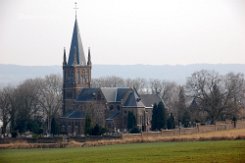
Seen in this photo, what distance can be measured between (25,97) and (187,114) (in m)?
18.2

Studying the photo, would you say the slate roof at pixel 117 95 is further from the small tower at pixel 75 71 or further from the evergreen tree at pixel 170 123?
the evergreen tree at pixel 170 123

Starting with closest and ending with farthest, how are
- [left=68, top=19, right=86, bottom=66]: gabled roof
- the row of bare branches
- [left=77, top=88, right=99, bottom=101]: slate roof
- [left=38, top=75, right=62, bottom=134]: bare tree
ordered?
the row of bare branches, [left=77, top=88, right=99, bottom=101]: slate roof, [left=38, top=75, right=62, bottom=134]: bare tree, [left=68, top=19, right=86, bottom=66]: gabled roof

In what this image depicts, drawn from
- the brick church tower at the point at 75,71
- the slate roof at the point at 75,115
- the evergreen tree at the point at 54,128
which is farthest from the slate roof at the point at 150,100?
the evergreen tree at the point at 54,128

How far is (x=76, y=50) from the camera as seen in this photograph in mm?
87812

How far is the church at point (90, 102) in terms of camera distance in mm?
78312

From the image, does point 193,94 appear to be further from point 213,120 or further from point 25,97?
point 25,97

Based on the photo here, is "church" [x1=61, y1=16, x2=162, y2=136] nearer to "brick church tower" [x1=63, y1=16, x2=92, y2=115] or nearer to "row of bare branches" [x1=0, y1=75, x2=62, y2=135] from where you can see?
"brick church tower" [x1=63, y1=16, x2=92, y2=115]

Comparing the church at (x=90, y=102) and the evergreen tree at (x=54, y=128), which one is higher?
the church at (x=90, y=102)

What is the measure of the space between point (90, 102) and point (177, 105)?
930 cm

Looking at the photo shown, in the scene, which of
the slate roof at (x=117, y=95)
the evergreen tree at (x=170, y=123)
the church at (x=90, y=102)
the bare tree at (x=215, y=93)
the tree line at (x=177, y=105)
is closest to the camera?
the evergreen tree at (x=170, y=123)

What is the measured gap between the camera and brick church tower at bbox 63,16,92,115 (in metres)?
87.4

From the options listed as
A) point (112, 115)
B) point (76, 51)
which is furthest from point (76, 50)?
point (112, 115)

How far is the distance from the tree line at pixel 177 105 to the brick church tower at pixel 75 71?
210cm

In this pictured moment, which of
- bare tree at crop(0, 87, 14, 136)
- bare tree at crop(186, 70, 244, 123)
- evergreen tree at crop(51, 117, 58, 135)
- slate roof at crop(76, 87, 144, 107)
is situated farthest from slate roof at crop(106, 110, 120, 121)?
bare tree at crop(0, 87, 14, 136)
